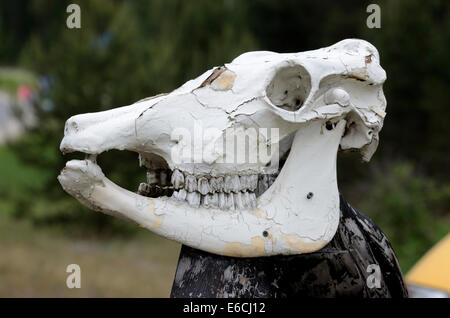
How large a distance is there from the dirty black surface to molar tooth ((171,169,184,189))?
167mm

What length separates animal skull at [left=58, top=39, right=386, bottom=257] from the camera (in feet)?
4.90

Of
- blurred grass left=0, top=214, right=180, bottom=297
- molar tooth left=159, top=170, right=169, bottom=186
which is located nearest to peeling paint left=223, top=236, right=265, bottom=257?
molar tooth left=159, top=170, right=169, bottom=186

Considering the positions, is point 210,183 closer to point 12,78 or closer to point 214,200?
point 214,200

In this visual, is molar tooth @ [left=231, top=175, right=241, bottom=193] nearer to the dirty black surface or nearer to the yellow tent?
the dirty black surface

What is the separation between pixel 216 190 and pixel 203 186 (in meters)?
0.04

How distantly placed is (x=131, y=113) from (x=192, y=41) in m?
5.49

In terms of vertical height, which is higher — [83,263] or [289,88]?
[289,88]

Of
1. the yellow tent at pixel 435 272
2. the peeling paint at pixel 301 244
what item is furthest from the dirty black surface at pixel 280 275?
the yellow tent at pixel 435 272

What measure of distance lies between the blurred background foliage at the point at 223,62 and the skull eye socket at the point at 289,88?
3.37 meters

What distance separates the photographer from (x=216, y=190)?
152 cm

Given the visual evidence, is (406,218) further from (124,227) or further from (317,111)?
(317,111)

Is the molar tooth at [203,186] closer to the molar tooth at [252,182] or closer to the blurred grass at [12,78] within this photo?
the molar tooth at [252,182]

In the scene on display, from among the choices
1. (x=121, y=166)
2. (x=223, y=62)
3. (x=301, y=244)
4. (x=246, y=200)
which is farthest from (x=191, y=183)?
(x=223, y=62)
